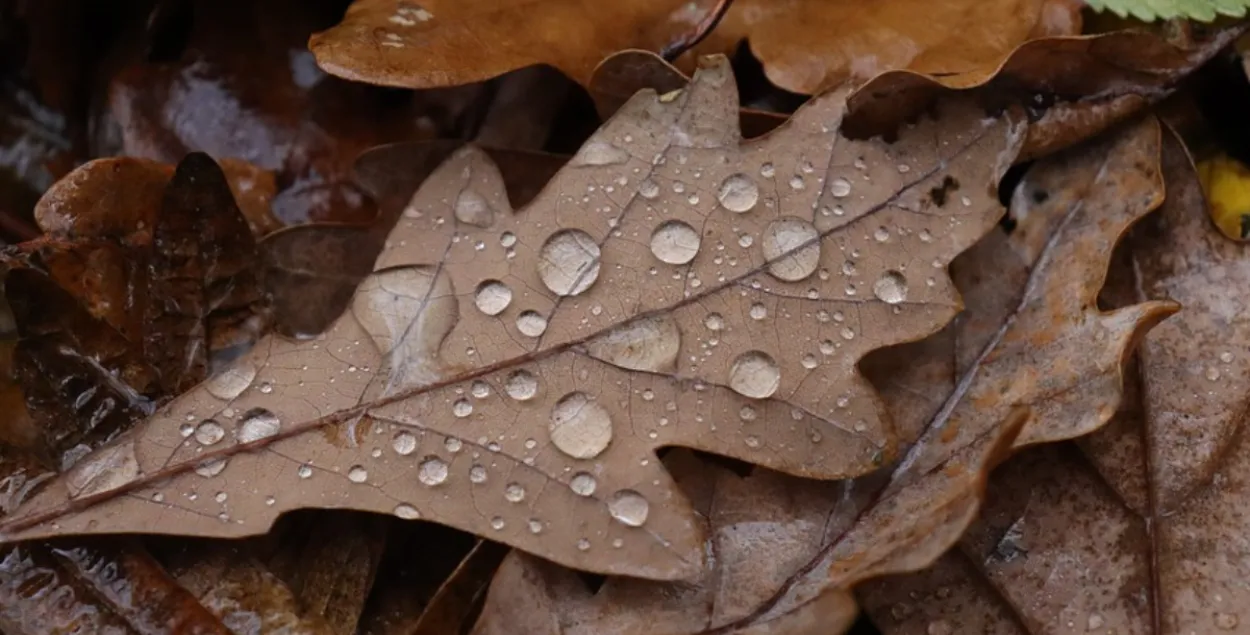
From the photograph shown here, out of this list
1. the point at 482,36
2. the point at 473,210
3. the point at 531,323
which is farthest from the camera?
the point at 482,36

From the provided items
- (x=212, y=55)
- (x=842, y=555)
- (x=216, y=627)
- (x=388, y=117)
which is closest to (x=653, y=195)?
(x=842, y=555)

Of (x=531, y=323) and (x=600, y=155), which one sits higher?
(x=600, y=155)

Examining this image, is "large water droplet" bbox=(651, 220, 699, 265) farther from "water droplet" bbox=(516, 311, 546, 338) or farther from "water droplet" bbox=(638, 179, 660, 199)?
"water droplet" bbox=(516, 311, 546, 338)

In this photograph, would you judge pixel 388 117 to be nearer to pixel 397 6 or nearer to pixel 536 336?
pixel 397 6

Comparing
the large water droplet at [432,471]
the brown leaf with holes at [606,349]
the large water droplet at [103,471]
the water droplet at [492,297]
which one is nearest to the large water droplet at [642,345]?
the brown leaf with holes at [606,349]

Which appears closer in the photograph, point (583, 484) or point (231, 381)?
point (583, 484)

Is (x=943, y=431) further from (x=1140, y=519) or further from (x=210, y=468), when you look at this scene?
(x=210, y=468)

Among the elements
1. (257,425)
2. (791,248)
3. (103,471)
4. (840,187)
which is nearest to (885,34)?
(840,187)
